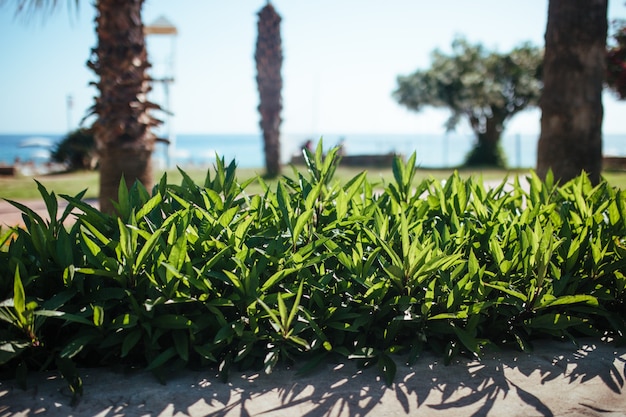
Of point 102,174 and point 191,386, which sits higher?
point 102,174

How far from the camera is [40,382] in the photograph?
2350 mm

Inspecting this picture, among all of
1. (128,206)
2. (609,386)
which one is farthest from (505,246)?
(128,206)

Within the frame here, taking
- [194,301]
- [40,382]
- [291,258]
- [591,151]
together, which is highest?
[591,151]

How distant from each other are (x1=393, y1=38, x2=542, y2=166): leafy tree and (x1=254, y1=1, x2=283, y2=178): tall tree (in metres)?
11.8

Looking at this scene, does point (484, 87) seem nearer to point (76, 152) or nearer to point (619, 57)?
point (619, 57)

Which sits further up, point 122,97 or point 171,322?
point 122,97

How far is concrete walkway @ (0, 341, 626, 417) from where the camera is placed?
2166 millimetres

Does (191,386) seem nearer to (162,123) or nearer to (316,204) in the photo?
(316,204)

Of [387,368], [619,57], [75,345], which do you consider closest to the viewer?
[75,345]

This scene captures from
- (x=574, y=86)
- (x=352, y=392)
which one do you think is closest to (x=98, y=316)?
(x=352, y=392)

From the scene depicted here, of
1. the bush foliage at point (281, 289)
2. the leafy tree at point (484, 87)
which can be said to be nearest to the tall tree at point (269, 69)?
the leafy tree at point (484, 87)

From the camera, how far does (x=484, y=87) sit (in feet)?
95.7

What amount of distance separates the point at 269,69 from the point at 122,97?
1444 centimetres

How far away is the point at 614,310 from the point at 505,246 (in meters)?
0.80
